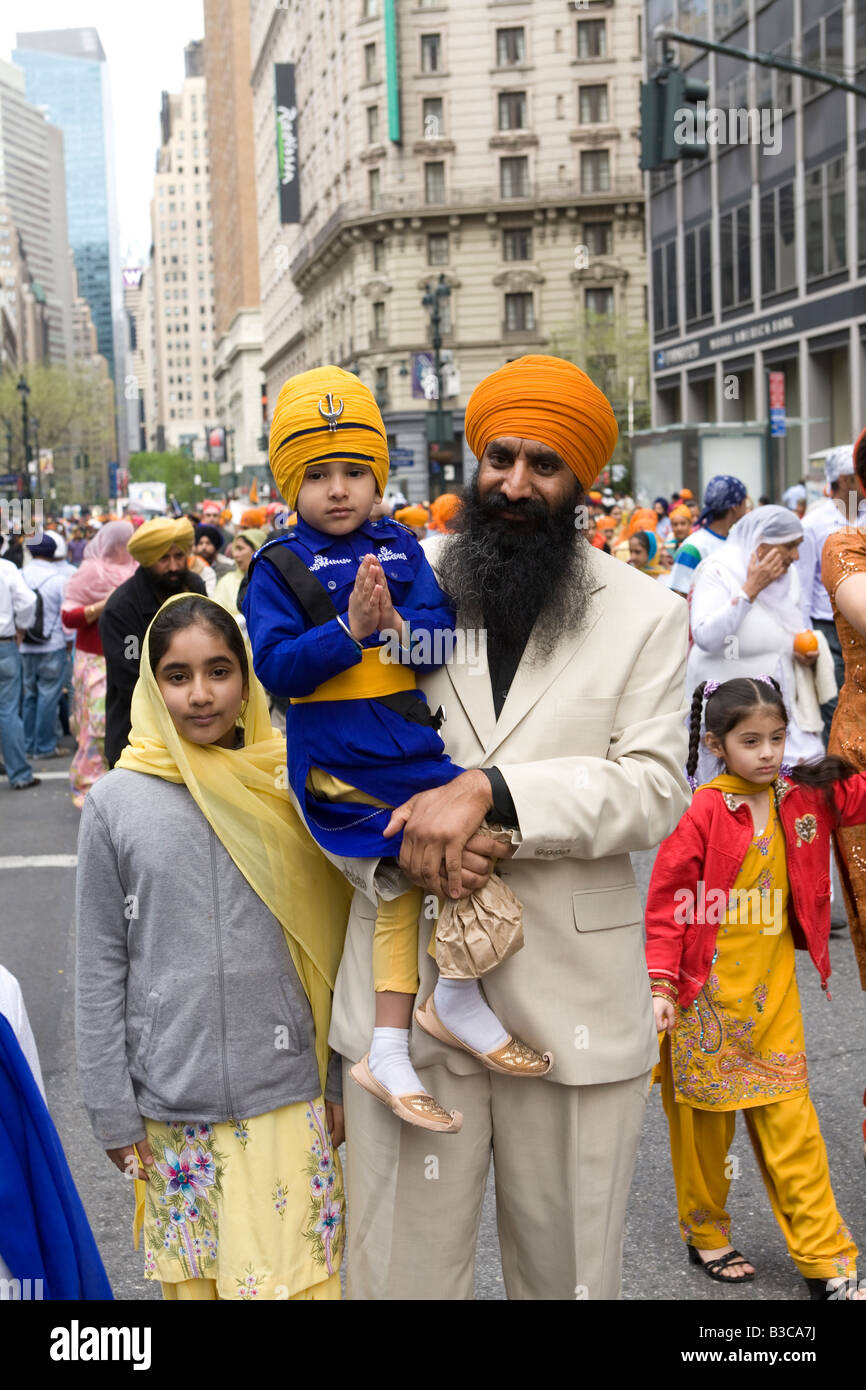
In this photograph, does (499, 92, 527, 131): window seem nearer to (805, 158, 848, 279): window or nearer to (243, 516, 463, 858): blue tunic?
(805, 158, 848, 279): window

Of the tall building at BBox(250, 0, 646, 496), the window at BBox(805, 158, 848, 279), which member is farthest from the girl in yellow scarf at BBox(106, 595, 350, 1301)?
the tall building at BBox(250, 0, 646, 496)

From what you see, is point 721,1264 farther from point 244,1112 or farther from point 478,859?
point 478,859

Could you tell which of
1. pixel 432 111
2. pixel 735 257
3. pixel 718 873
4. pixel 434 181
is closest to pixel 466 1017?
pixel 718 873

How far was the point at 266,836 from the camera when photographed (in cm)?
307

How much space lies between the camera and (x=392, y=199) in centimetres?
7125

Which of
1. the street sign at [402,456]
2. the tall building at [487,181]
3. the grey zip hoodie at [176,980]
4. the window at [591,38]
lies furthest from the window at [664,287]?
the grey zip hoodie at [176,980]

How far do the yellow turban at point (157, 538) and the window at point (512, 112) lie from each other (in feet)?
226

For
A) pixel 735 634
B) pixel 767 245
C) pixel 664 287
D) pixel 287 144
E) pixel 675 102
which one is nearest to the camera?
pixel 735 634

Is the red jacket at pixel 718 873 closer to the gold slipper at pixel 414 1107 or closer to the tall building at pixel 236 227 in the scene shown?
the gold slipper at pixel 414 1107

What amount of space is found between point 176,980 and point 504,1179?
0.78 metres

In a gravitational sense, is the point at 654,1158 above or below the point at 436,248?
below

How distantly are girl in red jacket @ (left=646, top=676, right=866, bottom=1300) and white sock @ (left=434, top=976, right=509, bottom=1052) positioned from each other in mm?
1389

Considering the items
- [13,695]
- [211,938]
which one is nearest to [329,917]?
[211,938]

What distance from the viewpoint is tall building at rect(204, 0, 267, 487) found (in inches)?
5212
